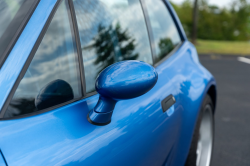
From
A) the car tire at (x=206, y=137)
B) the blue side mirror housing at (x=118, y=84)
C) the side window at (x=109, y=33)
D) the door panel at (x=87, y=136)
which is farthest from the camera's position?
the car tire at (x=206, y=137)

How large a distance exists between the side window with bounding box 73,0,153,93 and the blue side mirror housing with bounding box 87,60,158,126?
0.22 meters

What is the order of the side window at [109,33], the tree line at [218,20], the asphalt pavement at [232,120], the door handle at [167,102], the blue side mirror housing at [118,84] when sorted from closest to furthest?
the blue side mirror housing at [118,84]
the side window at [109,33]
the door handle at [167,102]
the asphalt pavement at [232,120]
the tree line at [218,20]

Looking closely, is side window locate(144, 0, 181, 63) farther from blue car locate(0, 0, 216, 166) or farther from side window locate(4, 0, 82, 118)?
side window locate(4, 0, 82, 118)

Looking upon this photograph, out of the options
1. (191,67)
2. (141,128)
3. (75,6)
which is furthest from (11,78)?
(191,67)

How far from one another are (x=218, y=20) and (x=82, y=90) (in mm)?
26910

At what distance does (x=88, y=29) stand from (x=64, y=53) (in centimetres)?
23

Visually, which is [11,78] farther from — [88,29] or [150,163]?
[150,163]

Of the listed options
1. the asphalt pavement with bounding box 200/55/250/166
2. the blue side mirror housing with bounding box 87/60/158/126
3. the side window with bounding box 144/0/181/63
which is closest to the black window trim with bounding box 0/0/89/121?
the blue side mirror housing with bounding box 87/60/158/126

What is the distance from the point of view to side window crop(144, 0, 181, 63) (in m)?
2.08

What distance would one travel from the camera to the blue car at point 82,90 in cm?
99

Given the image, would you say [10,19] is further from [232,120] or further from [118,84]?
[232,120]

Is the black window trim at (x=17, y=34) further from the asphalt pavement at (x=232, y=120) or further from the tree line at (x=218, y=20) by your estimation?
the tree line at (x=218, y=20)

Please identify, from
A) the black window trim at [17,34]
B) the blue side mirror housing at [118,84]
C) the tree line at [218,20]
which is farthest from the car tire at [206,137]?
the tree line at [218,20]

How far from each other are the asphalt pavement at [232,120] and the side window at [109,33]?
6.00 feet
